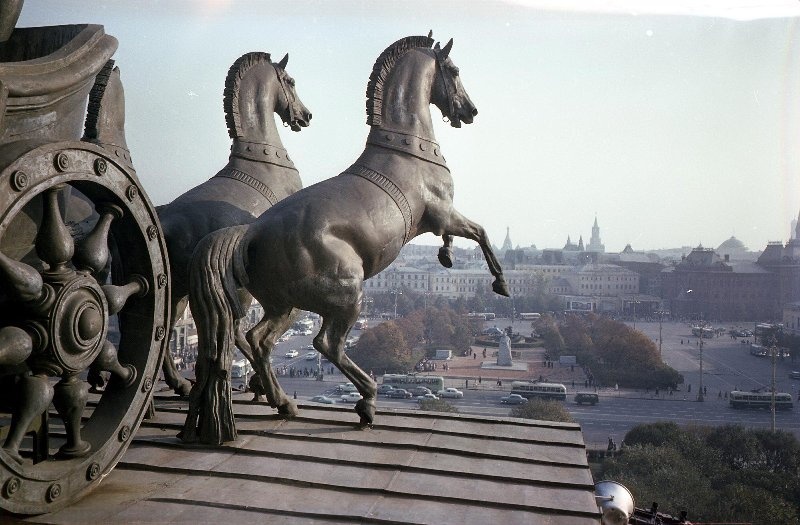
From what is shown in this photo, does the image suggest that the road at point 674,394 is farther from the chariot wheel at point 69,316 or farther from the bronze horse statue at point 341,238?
the chariot wheel at point 69,316

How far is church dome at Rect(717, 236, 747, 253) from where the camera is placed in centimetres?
4054

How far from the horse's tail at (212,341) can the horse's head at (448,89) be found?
192 centimetres

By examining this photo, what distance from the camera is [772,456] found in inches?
1025

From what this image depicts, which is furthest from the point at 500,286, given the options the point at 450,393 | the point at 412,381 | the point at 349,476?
the point at 450,393

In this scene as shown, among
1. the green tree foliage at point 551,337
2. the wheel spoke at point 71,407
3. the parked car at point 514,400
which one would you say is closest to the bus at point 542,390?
the parked car at point 514,400

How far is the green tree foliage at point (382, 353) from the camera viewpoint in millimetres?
34219

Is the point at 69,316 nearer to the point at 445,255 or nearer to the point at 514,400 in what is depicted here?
the point at 445,255

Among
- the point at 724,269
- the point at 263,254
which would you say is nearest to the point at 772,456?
the point at 724,269

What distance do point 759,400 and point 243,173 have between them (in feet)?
109

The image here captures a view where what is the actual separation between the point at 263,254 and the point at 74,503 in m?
1.68

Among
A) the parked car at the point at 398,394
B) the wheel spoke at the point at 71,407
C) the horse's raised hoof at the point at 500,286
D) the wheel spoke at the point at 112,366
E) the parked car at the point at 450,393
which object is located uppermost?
the horse's raised hoof at the point at 500,286

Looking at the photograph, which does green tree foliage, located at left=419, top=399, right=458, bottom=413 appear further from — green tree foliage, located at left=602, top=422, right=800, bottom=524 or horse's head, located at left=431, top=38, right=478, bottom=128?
horse's head, located at left=431, top=38, right=478, bottom=128

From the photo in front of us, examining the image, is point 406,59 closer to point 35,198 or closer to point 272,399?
point 272,399

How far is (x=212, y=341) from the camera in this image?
4.23 metres
